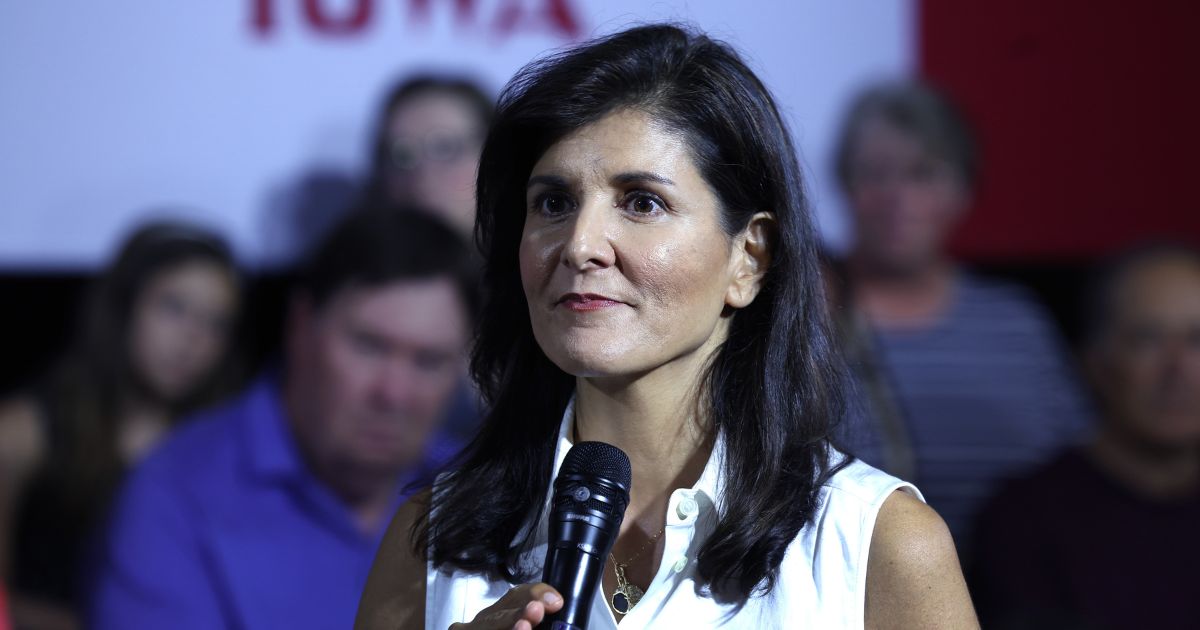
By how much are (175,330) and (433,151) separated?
78 centimetres

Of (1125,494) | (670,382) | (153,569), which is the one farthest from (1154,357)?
(153,569)

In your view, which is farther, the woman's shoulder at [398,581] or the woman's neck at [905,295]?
the woman's neck at [905,295]

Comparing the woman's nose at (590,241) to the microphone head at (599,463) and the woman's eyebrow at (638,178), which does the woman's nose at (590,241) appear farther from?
the microphone head at (599,463)

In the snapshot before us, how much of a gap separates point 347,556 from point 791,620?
1.49 metres

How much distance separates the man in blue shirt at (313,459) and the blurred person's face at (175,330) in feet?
1.71

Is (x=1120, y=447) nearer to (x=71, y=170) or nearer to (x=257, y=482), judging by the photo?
(x=257, y=482)

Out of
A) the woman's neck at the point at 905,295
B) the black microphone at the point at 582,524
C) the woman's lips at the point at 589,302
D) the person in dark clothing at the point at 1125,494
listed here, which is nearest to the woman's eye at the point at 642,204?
the woman's lips at the point at 589,302

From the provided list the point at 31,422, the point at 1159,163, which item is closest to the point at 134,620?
the point at 31,422

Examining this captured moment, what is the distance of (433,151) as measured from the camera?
340 cm

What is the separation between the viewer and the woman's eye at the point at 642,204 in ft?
5.29

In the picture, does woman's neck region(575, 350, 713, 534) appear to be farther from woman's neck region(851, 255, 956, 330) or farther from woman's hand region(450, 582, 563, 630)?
woman's neck region(851, 255, 956, 330)

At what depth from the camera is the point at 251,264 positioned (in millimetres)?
3686

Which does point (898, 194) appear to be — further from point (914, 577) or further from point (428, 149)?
point (914, 577)

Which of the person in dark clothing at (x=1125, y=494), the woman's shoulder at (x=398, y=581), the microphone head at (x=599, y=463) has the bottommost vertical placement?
the person in dark clothing at (x=1125, y=494)
